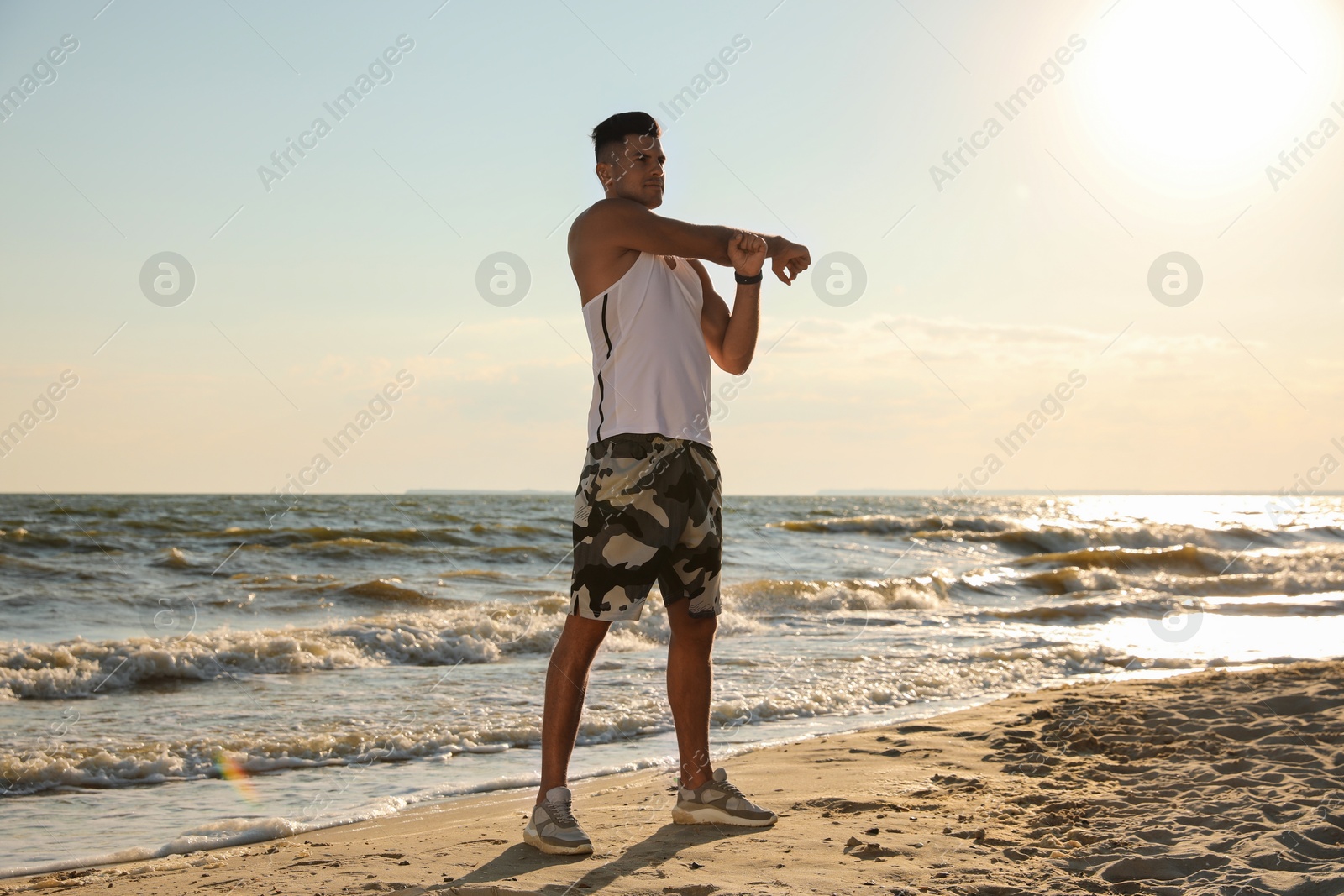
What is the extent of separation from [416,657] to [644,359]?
229 inches

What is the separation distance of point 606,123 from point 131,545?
17.3 meters

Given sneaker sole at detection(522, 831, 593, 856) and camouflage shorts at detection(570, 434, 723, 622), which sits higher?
camouflage shorts at detection(570, 434, 723, 622)

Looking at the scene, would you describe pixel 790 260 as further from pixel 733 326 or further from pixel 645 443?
pixel 645 443

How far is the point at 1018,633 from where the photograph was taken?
963 centimetres

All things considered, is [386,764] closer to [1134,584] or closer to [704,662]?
[704,662]

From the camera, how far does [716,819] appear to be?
275cm

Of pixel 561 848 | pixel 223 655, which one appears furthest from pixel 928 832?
pixel 223 655

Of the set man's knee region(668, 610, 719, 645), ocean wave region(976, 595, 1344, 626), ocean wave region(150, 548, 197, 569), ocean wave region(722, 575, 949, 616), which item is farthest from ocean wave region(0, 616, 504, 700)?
ocean wave region(150, 548, 197, 569)

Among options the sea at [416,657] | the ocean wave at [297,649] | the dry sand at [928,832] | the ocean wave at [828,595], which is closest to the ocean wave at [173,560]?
the sea at [416,657]

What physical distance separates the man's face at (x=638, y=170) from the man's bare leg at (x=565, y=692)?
46.1 inches

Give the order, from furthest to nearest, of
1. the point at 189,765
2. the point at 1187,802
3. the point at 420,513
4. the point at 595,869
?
the point at 420,513 → the point at 189,765 → the point at 1187,802 → the point at 595,869

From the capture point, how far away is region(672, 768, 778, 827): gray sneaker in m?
2.74

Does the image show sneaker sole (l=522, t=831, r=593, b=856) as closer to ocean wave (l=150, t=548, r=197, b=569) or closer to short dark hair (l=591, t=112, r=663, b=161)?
short dark hair (l=591, t=112, r=663, b=161)

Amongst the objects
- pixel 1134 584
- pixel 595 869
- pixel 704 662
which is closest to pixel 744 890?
pixel 595 869
